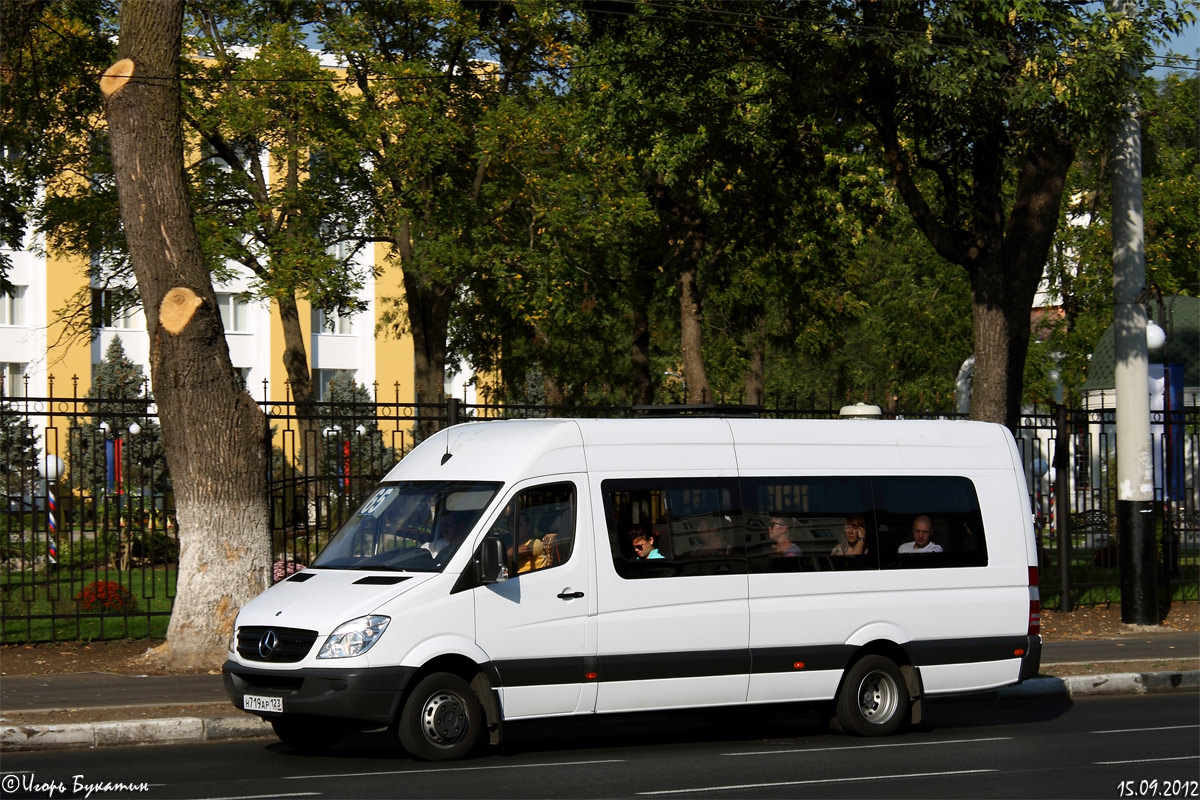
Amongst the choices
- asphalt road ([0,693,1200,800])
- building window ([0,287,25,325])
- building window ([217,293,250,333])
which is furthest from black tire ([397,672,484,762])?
building window ([217,293,250,333])

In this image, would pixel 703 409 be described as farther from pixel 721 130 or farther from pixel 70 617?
pixel 721 130

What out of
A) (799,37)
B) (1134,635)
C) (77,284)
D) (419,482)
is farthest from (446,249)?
(77,284)

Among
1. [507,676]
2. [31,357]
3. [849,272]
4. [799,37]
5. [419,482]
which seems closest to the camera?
[507,676]

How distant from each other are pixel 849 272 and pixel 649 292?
911cm

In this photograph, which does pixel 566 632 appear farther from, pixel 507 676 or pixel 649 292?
pixel 649 292

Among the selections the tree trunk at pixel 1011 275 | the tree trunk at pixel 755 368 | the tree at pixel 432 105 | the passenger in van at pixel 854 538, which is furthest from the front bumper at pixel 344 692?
the tree trunk at pixel 755 368

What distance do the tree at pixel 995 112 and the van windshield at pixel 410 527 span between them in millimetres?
7852

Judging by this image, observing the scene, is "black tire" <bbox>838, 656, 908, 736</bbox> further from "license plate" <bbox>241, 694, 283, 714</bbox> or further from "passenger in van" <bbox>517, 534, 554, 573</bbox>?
→ "license plate" <bbox>241, 694, 283, 714</bbox>

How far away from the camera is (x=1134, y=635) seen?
17078 mm

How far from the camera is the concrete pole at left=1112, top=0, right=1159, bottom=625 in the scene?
1686 centimetres

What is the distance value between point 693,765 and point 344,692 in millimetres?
2434

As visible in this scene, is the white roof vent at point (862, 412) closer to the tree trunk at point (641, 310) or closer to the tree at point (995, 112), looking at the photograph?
the tree at point (995, 112)

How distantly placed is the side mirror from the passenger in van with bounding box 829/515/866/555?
2.95 meters

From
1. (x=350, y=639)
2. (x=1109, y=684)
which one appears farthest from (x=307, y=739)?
(x=1109, y=684)
